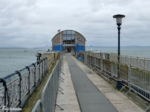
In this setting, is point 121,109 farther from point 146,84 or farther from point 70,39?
point 70,39

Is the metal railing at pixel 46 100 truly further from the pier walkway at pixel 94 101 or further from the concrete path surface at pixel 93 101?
the concrete path surface at pixel 93 101

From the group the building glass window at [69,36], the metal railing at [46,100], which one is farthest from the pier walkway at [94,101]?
the building glass window at [69,36]

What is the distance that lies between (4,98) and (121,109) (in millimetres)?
4481

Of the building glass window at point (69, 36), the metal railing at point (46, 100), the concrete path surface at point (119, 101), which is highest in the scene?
the building glass window at point (69, 36)

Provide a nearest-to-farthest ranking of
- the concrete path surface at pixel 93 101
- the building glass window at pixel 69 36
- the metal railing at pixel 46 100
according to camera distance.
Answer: the metal railing at pixel 46 100 → the concrete path surface at pixel 93 101 → the building glass window at pixel 69 36

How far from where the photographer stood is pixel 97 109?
780cm

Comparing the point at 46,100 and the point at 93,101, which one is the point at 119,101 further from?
the point at 46,100

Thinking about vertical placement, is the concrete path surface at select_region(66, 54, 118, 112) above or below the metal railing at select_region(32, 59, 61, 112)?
below

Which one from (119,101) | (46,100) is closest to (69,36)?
(119,101)

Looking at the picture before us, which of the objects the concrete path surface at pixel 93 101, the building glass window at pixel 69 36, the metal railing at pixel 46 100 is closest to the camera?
the metal railing at pixel 46 100

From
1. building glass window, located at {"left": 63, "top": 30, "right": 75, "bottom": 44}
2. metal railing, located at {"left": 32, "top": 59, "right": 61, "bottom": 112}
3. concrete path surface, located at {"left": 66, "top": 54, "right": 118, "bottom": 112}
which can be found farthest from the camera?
building glass window, located at {"left": 63, "top": 30, "right": 75, "bottom": 44}

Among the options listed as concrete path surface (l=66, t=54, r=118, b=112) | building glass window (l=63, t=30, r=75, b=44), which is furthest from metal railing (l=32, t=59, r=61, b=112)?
building glass window (l=63, t=30, r=75, b=44)

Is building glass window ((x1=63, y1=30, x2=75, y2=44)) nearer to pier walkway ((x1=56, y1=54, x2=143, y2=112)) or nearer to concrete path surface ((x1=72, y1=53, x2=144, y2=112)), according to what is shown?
pier walkway ((x1=56, y1=54, x2=143, y2=112))

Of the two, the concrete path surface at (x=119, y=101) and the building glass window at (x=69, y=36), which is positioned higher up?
the building glass window at (x=69, y=36)
